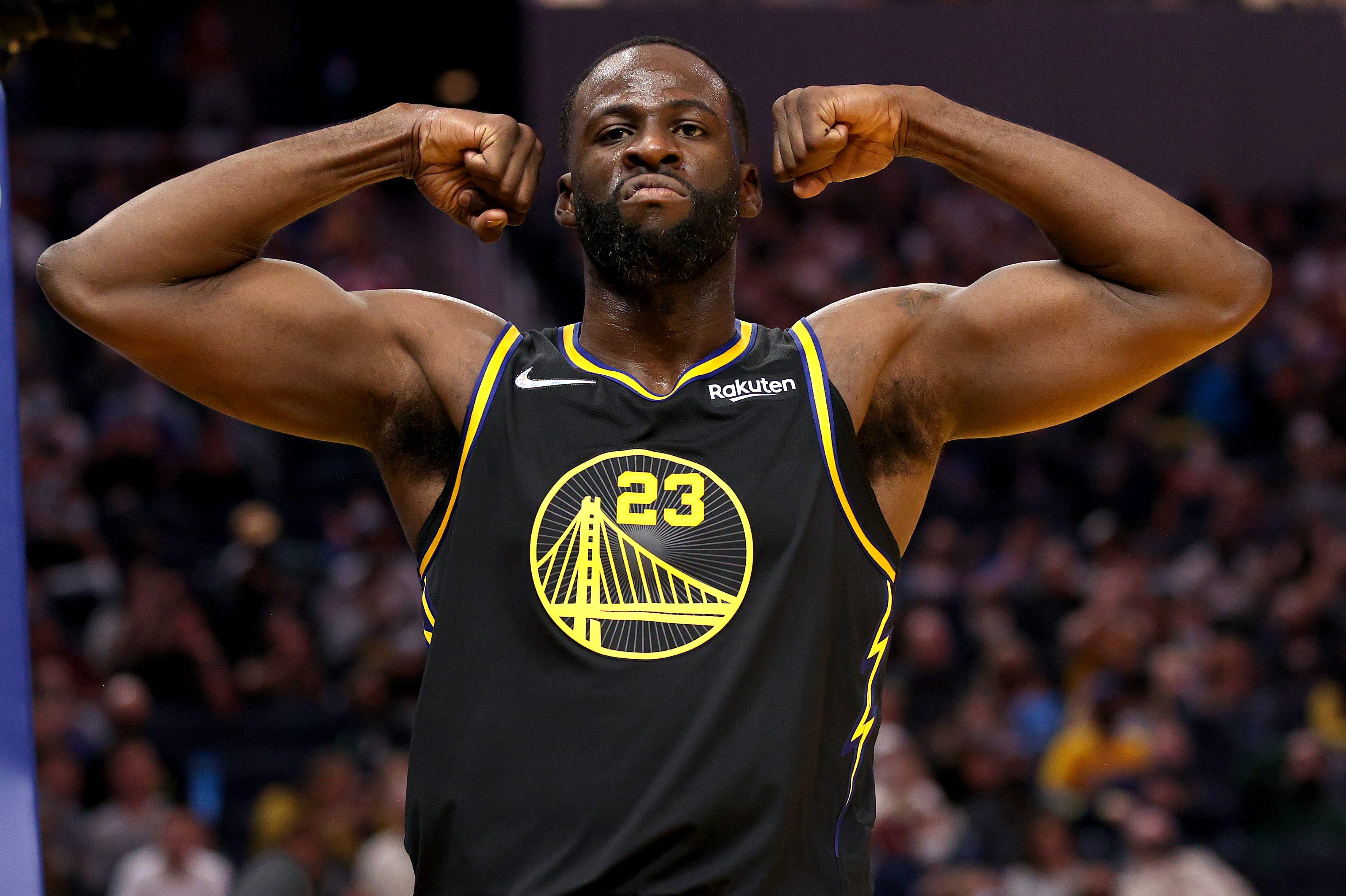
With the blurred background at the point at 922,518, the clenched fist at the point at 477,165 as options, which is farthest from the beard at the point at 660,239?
the blurred background at the point at 922,518

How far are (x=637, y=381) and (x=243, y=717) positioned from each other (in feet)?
19.8

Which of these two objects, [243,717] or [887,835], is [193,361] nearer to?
[887,835]

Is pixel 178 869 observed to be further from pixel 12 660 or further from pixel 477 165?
pixel 477 165

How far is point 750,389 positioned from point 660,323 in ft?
0.76

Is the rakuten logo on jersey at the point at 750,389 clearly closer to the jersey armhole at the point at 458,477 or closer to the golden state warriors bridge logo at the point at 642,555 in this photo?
the golden state warriors bridge logo at the point at 642,555

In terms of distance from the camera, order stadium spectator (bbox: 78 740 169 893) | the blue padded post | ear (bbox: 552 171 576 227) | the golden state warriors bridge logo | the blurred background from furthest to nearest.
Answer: the blurred background < stadium spectator (bbox: 78 740 169 893) < ear (bbox: 552 171 576 227) < the golden state warriors bridge logo < the blue padded post

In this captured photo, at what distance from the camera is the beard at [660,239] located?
105 inches

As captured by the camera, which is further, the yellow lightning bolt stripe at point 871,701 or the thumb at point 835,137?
the thumb at point 835,137

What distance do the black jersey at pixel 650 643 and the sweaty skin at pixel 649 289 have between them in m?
0.13

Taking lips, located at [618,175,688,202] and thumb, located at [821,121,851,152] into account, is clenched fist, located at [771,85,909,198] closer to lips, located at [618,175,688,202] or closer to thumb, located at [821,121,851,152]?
thumb, located at [821,121,851,152]

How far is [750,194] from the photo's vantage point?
2943mm

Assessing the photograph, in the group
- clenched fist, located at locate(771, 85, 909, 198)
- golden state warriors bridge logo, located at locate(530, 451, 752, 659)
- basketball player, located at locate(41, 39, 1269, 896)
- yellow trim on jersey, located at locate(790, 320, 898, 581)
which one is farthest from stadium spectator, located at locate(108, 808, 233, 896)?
clenched fist, located at locate(771, 85, 909, 198)

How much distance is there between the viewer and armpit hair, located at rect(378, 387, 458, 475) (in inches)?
106

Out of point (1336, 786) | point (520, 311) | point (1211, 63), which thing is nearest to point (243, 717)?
point (520, 311)
